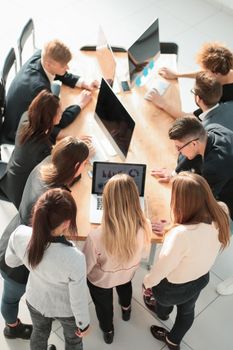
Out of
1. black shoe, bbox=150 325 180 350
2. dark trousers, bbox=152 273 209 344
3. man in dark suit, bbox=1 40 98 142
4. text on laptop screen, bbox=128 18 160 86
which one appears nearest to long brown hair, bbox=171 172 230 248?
dark trousers, bbox=152 273 209 344

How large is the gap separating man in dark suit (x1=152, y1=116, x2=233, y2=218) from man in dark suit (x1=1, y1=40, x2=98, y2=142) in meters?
0.92

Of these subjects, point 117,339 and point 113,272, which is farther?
point 117,339

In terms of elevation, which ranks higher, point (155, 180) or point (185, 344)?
point (155, 180)

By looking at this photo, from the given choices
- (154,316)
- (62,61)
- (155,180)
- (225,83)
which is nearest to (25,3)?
(62,61)

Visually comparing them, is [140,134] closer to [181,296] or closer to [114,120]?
[114,120]

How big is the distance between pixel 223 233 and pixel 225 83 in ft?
4.94

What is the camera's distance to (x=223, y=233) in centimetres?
247

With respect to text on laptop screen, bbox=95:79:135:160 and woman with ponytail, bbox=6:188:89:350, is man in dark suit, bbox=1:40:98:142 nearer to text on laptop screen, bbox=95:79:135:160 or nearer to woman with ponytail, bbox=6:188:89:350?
text on laptop screen, bbox=95:79:135:160

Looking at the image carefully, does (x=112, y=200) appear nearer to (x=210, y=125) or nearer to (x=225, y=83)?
(x=210, y=125)

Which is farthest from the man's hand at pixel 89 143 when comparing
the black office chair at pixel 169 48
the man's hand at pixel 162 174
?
the black office chair at pixel 169 48

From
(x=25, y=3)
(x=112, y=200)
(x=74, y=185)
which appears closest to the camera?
(x=112, y=200)

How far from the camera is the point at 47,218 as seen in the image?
7.29 ft

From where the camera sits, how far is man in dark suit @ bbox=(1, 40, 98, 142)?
3496mm

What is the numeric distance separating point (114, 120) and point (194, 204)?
3.22 ft
